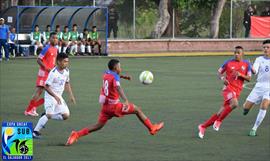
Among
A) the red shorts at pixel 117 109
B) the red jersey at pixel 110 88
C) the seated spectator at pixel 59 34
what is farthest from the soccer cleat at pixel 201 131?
the seated spectator at pixel 59 34

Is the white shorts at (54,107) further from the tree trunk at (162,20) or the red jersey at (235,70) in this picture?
the tree trunk at (162,20)

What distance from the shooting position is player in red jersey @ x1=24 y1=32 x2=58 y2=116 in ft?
56.8

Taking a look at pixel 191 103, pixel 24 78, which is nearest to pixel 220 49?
pixel 24 78

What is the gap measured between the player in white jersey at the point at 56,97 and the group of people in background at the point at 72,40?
2439cm

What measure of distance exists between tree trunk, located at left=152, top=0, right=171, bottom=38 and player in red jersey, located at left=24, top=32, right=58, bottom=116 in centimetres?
2829

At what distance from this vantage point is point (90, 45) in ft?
134

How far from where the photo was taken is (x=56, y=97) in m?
14.0

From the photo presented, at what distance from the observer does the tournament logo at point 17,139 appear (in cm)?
761

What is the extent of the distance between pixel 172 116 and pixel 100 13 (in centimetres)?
2655

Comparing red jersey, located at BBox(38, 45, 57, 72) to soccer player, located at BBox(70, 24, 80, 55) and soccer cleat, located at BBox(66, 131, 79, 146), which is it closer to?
soccer cleat, located at BBox(66, 131, 79, 146)

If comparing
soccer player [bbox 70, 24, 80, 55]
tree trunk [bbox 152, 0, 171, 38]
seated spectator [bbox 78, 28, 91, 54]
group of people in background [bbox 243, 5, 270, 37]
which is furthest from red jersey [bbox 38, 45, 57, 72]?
group of people in background [bbox 243, 5, 270, 37]

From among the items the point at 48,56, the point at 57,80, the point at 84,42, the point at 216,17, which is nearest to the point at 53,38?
the point at 48,56

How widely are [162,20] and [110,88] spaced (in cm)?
3290

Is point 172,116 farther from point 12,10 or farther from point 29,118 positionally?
point 12,10
